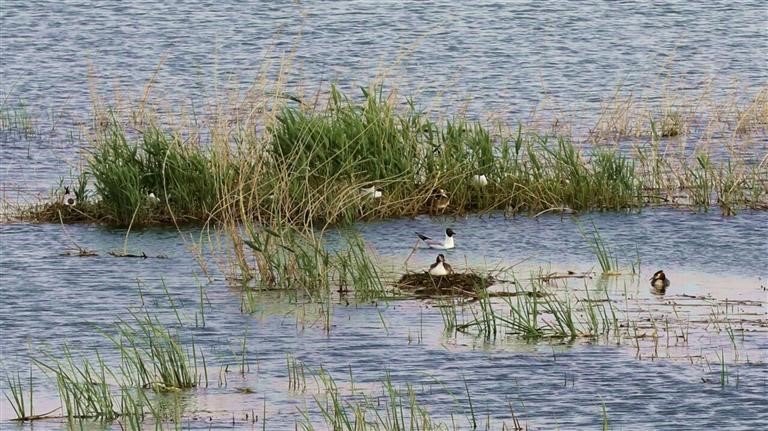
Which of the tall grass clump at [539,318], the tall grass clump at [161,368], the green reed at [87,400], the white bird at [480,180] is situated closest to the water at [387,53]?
the white bird at [480,180]

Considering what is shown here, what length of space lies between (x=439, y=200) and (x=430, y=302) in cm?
399

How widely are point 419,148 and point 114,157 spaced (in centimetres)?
343

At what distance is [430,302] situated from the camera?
13.6m

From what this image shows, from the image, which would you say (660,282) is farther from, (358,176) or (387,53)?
(387,53)

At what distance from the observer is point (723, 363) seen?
10852 mm

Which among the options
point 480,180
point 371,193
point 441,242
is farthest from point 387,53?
point 441,242

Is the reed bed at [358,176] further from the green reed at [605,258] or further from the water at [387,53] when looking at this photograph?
the water at [387,53]

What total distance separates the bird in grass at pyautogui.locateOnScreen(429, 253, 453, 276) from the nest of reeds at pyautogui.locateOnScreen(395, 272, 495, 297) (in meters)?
0.06

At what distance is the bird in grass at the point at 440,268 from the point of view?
13.8 metres

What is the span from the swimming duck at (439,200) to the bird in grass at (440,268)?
355 centimetres

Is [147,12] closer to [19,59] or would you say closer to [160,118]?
[19,59]

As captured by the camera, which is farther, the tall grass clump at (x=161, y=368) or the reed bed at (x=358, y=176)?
the reed bed at (x=358, y=176)

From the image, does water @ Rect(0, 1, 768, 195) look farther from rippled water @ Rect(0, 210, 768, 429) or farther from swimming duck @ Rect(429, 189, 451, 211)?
rippled water @ Rect(0, 210, 768, 429)

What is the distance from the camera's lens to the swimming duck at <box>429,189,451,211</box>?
17422 mm
